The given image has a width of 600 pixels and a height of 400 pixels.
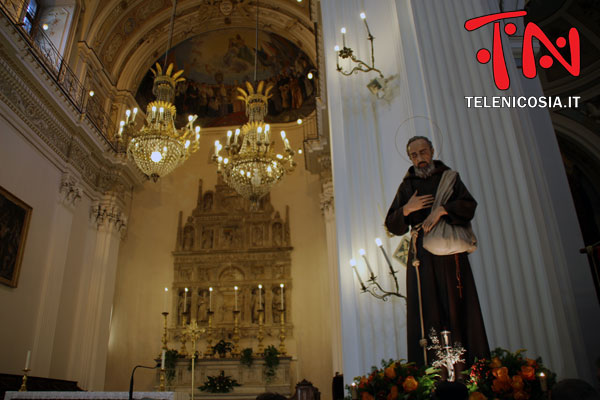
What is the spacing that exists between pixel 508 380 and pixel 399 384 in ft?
1.66

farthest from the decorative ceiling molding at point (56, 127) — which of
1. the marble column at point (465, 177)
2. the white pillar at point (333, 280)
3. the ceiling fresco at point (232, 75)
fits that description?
the marble column at point (465, 177)

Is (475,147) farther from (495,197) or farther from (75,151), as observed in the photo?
(75,151)

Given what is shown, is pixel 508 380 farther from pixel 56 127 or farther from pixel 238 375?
pixel 56 127

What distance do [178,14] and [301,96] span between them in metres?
4.42

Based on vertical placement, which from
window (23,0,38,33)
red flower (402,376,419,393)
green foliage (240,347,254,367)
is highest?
window (23,0,38,33)

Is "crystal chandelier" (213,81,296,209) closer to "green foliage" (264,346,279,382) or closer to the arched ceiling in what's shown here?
"green foliage" (264,346,279,382)

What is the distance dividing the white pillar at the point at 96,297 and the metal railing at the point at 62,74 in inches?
76.0

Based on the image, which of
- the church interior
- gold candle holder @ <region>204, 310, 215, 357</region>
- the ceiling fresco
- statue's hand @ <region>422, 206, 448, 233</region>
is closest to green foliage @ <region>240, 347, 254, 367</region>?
the church interior

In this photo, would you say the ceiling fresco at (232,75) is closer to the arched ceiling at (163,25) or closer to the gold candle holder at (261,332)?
the arched ceiling at (163,25)

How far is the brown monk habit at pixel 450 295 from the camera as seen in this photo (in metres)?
2.37

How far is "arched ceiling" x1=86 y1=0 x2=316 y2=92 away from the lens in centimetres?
1232

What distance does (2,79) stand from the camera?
8117 millimetres

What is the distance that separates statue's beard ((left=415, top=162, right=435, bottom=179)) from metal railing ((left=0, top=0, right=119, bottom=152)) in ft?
26.9

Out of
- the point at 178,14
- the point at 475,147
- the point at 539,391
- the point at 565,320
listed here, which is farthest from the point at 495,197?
the point at 178,14
